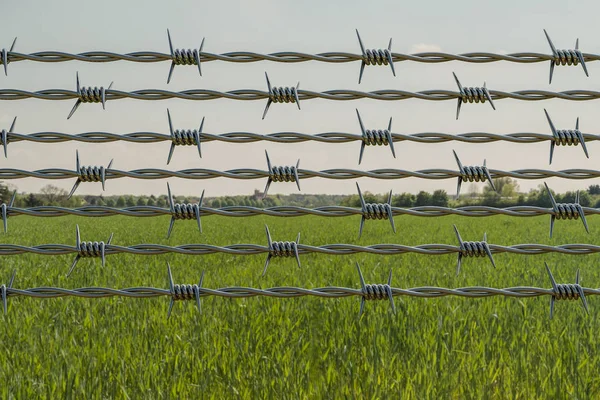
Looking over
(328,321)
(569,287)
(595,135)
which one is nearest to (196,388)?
(328,321)

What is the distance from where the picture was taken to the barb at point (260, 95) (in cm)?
235

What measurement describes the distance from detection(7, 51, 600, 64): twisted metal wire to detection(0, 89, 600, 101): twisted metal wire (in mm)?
122

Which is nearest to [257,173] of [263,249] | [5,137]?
[263,249]

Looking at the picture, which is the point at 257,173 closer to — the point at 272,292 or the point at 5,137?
the point at 272,292

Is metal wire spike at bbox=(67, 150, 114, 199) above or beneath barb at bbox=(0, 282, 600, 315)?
above

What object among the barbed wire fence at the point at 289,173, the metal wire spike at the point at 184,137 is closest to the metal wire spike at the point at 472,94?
the barbed wire fence at the point at 289,173

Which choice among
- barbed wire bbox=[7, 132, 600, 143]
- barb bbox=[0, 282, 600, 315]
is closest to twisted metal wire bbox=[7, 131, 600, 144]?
barbed wire bbox=[7, 132, 600, 143]

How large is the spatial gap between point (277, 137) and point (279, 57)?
1.03 feet

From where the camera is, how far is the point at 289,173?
7.47 feet

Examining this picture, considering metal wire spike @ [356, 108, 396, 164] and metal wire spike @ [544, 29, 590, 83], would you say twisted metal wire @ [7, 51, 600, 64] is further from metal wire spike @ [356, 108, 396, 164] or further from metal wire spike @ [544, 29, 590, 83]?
metal wire spike @ [356, 108, 396, 164]

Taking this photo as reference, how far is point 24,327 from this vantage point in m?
3.30

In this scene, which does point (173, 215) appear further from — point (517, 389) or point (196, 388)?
point (517, 389)

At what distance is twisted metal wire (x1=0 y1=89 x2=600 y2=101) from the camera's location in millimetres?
2346

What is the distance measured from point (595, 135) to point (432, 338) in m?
1.12
